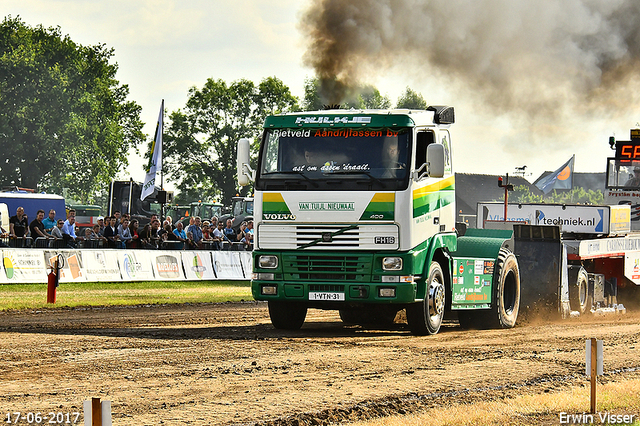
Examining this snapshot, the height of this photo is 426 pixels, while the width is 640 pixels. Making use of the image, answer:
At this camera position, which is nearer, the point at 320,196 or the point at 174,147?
the point at 320,196

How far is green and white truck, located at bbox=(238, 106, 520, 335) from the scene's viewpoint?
12.9 metres

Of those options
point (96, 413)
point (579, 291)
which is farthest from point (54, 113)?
point (96, 413)

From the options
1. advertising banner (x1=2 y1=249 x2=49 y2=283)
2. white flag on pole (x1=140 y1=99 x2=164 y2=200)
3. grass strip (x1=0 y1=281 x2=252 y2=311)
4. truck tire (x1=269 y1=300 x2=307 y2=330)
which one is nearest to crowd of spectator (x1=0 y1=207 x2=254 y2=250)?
advertising banner (x1=2 y1=249 x2=49 y2=283)

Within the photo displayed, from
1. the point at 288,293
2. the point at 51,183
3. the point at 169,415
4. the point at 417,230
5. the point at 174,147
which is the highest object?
the point at 174,147

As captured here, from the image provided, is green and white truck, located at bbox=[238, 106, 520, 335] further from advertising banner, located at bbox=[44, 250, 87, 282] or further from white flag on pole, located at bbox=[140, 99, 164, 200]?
white flag on pole, located at bbox=[140, 99, 164, 200]

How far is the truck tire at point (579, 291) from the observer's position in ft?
62.9

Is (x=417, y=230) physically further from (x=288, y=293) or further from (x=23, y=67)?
(x=23, y=67)

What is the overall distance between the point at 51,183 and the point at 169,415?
60.1 m

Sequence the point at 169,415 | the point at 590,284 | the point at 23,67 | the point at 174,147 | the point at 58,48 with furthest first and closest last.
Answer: the point at 174,147 → the point at 58,48 → the point at 23,67 → the point at 590,284 → the point at 169,415

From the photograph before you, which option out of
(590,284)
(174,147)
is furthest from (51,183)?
(590,284)

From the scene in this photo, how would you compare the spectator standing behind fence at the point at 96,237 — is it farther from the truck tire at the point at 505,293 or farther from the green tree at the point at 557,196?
the green tree at the point at 557,196

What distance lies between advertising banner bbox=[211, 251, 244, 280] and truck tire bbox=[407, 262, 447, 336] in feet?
50.8

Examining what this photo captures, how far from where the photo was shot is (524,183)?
102 meters

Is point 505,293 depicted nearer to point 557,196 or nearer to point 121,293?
point 121,293
